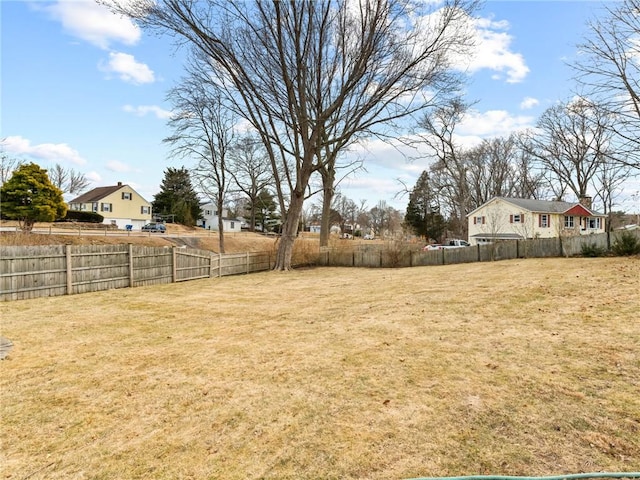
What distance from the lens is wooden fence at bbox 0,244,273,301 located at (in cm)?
838

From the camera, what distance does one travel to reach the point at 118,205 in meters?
40.9

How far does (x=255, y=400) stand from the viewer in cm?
329

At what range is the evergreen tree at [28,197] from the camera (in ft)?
73.4

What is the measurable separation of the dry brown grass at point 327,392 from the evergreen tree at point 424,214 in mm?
29756

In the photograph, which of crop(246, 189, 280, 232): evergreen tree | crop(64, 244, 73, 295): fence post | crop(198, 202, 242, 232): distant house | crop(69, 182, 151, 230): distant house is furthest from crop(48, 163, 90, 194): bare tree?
crop(64, 244, 73, 295): fence post

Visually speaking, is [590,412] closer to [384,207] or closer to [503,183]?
[503,183]

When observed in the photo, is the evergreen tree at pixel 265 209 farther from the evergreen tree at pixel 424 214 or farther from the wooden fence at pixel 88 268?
the wooden fence at pixel 88 268

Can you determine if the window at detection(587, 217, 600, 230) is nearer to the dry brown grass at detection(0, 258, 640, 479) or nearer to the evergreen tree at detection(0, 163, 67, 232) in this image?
the dry brown grass at detection(0, 258, 640, 479)

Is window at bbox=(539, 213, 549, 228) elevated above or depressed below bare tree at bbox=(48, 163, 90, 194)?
below

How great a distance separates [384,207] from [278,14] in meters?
53.3

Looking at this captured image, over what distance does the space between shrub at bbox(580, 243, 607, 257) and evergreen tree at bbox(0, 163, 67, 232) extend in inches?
1164

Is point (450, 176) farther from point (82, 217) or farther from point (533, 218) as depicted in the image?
point (82, 217)

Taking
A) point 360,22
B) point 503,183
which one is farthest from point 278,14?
point 503,183

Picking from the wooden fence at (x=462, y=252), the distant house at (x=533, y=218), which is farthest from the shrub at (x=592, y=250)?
the distant house at (x=533, y=218)
